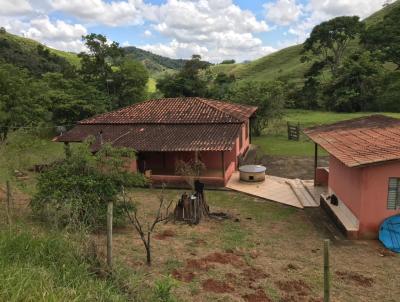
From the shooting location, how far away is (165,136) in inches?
886

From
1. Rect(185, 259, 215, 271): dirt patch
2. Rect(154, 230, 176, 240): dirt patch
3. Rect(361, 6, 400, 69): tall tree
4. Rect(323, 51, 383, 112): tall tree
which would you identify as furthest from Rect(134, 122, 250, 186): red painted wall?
Rect(361, 6, 400, 69): tall tree

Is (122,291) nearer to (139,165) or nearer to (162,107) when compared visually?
(139,165)

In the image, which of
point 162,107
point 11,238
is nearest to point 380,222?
point 11,238

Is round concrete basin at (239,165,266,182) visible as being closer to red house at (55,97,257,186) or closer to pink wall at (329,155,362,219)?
red house at (55,97,257,186)

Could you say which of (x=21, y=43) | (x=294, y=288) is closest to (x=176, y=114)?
(x=294, y=288)

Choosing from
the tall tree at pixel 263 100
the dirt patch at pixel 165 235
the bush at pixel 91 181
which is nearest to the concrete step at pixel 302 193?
the dirt patch at pixel 165 235

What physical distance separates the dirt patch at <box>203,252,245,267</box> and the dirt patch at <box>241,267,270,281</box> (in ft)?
1.39

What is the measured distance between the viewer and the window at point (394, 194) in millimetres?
13105

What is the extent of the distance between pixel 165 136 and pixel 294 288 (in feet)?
46.7

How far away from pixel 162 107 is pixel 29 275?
70.5 ft

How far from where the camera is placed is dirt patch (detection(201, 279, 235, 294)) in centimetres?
920

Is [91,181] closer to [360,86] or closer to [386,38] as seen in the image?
[360,86]

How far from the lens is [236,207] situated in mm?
17656

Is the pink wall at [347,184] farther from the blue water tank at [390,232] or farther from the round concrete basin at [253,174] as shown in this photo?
the round concrete basin at [253,174]
